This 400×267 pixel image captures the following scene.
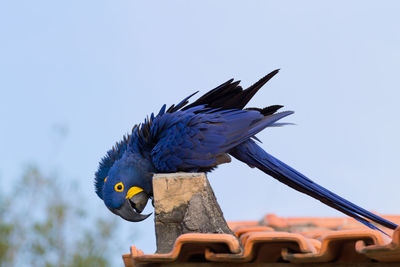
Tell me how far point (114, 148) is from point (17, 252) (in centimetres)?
709

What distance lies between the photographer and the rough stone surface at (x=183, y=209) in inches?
147

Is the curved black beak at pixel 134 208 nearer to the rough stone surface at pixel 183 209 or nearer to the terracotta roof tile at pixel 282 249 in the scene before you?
the rough stone surface at pixel 183 209

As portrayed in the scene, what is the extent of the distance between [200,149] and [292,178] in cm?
75

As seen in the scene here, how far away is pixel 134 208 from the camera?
475 centimetres

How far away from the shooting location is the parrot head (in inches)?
181

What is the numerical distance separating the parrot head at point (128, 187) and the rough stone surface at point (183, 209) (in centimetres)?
75

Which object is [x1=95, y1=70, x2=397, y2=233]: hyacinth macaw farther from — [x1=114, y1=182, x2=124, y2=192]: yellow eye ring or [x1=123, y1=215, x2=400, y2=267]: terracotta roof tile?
[x1=123, y1=215, x2=400, y2=267]: terracotta roof tile

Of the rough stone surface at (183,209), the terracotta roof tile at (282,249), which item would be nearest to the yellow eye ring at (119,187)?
the rough stone surface at (183,209)

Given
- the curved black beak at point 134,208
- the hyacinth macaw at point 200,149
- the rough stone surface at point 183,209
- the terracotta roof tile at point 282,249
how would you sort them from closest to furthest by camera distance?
the terracotta roof tile at point 282,249 → the rough stone surface at point 183,209 → the hyacinth macaw at point 200,149 → the curved black beak at point 134,208

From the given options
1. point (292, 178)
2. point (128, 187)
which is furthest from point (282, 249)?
point (128, 187)

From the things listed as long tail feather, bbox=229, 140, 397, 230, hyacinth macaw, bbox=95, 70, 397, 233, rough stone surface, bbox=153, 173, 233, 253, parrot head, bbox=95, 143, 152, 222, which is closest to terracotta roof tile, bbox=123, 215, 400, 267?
rough stone surface, bbox=153, 173, 233, 253

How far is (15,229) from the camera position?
37.4 feet

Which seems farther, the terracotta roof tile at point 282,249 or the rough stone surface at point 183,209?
the rough stone surface at point 183,209

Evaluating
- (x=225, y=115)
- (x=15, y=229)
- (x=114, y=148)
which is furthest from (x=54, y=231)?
(x=225, y=115)
